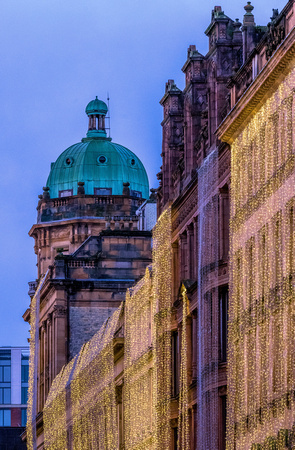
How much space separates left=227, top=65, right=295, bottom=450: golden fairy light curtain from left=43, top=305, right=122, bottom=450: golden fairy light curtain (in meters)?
29.0

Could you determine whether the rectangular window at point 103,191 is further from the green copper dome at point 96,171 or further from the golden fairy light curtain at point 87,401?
the golden fairy light curtain at point 87,401

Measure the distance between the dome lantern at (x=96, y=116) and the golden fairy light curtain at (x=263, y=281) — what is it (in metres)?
102

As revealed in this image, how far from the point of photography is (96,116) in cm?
16388

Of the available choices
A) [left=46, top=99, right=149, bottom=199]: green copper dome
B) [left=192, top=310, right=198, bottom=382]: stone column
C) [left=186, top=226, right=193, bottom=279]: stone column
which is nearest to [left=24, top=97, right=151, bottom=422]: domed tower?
[left=46, top=99, right=149, bottom=199]: green copper dome

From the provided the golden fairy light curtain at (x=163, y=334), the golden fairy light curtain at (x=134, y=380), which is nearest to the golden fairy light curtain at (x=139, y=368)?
the golden fairy light curtain at (x=134, y=380)

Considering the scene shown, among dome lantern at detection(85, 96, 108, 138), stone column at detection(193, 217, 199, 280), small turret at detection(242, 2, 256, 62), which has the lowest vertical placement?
stone column at detection(193, 217, 199, 280)

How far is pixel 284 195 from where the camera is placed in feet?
168

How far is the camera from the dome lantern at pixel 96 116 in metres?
161

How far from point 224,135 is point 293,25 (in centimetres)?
965

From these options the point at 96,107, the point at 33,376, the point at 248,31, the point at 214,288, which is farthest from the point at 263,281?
the point at 96,107

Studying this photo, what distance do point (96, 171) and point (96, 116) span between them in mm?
10973

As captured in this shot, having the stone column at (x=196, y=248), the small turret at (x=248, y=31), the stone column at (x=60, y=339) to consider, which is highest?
the stone column at (x=60, y=339)

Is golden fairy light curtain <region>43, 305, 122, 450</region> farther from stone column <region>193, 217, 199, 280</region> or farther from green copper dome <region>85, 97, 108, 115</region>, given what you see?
green copper dome <region>85, 97, 108, 115</region>

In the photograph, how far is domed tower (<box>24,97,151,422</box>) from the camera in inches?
4353
